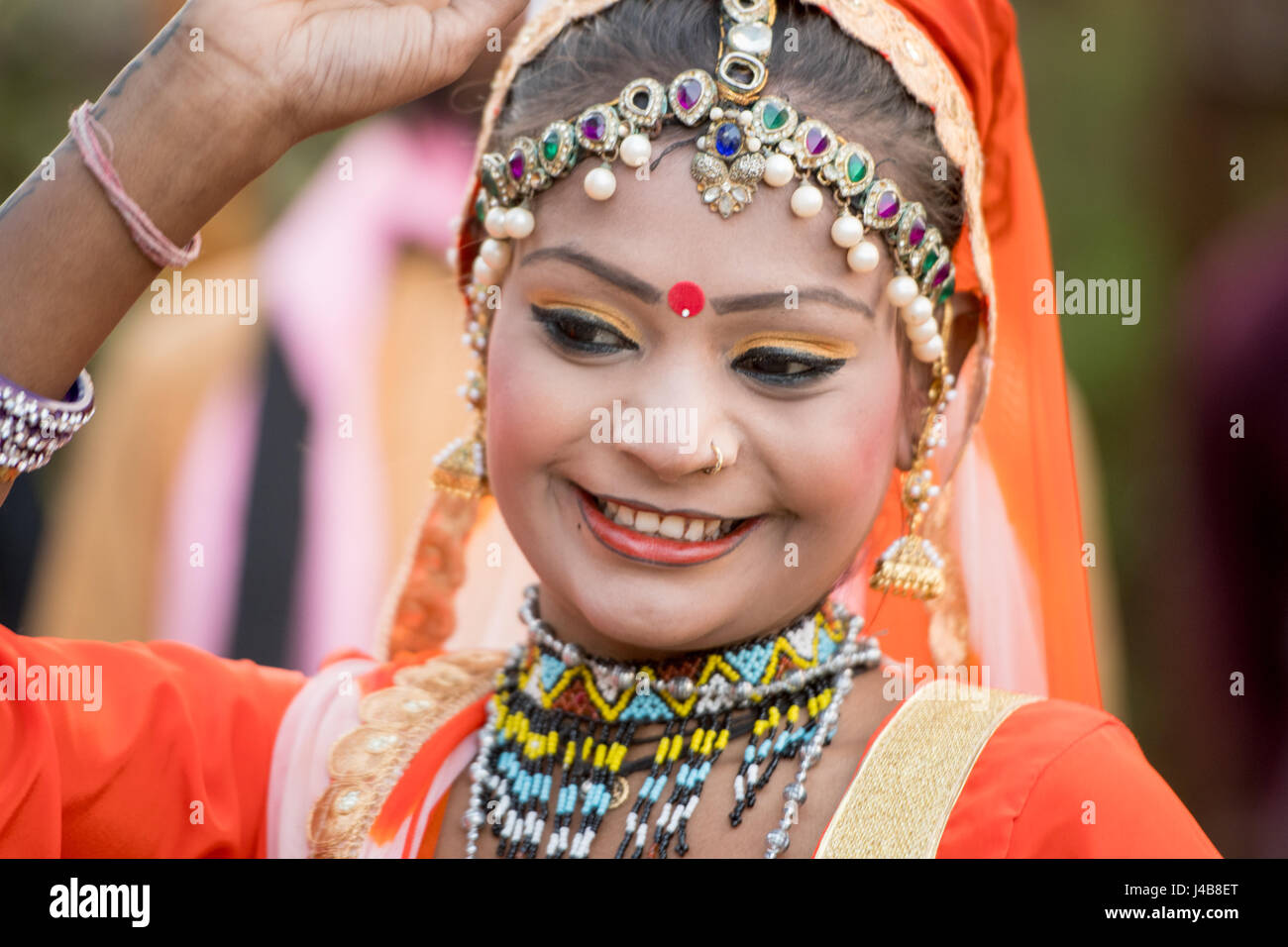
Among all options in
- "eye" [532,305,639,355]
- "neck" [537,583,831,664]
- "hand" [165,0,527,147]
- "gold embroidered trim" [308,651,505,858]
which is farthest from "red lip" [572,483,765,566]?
"hand" [165,0,527,147]

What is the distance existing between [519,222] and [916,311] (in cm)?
55

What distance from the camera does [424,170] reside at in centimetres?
384

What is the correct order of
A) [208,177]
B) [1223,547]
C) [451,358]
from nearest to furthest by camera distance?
1. [208,177]
2. [451,358]
3. [1223,547]

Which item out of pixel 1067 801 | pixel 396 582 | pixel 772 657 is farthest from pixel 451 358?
pixel 1067 801

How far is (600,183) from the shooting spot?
177 centimetres

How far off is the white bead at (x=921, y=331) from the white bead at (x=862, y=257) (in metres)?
0.15

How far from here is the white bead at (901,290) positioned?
6.08ft

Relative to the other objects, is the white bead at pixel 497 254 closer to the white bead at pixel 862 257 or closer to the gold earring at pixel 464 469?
the gold earring at pixel 464 469

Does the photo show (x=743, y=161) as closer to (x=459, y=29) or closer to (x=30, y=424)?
(x=459, y=29)

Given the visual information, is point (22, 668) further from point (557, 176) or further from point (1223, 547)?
point (1223, 547)

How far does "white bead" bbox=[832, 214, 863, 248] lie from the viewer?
1772mm

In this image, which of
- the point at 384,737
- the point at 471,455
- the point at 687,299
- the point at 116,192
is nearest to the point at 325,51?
the point at 116,192

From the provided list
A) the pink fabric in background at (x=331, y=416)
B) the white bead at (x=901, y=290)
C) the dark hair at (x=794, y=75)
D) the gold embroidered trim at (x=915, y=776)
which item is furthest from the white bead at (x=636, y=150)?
the pink fabric in background at (x=331, y=416)

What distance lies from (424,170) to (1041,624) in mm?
2329
